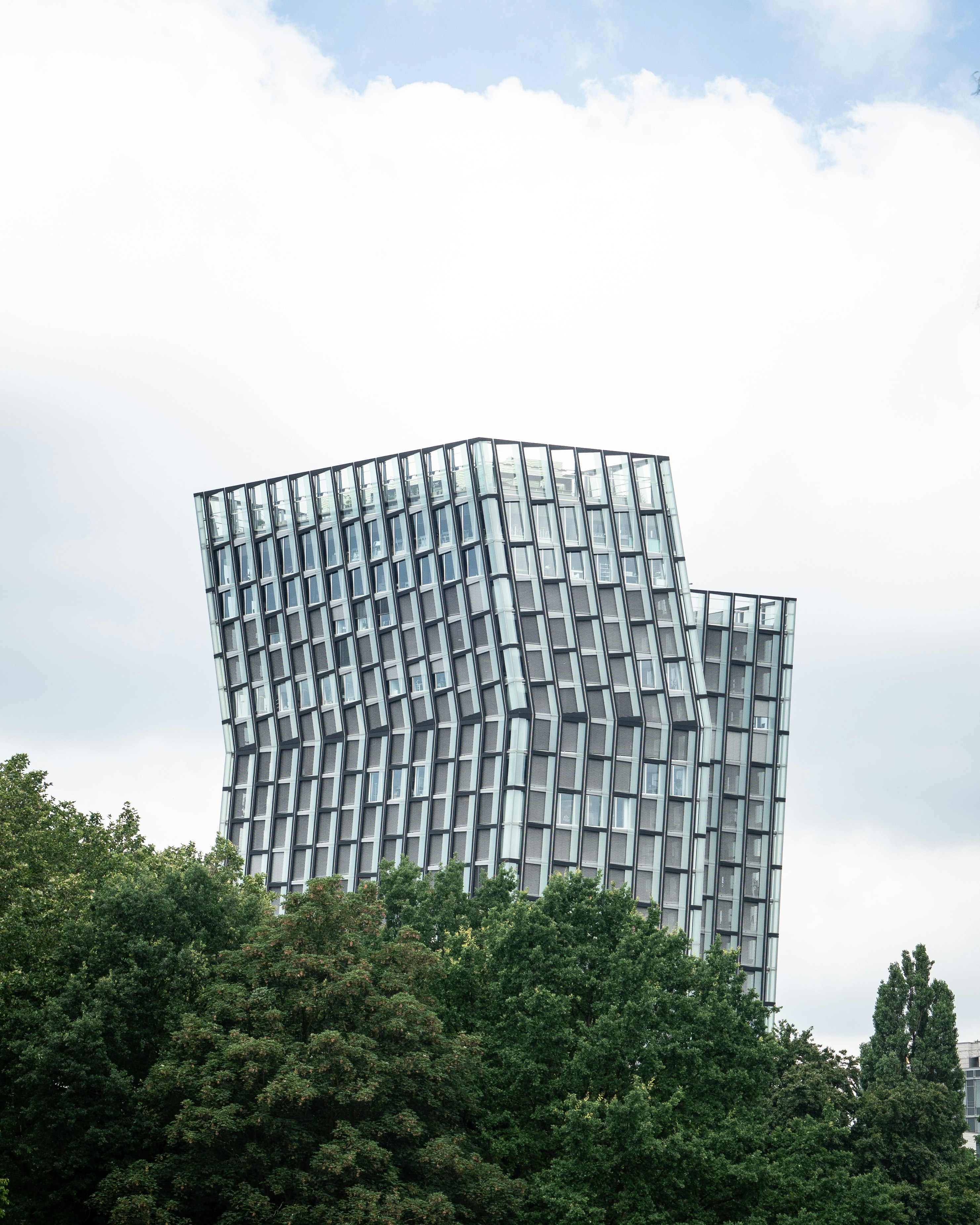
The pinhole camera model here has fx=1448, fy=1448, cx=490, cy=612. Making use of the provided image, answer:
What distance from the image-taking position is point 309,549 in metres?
93.6

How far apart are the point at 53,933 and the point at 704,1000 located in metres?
19.3

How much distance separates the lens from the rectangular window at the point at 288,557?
94125 millimetres

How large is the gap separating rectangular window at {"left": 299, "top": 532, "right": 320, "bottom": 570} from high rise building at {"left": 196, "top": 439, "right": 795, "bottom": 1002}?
137mm

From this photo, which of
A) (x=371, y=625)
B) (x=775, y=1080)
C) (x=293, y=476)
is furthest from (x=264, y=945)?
(x=293, y=476)

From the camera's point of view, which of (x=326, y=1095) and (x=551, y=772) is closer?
(x=326, y=1095)

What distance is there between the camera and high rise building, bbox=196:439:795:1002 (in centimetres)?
8375

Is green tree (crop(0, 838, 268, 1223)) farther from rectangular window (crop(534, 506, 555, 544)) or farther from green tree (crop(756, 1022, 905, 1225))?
rectangular window (crop(534, 506, 555, 544))

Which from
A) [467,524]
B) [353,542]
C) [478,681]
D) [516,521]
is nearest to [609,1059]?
[478,681]

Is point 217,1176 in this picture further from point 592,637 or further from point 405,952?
point 592,637

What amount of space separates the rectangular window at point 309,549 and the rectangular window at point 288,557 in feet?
2.16

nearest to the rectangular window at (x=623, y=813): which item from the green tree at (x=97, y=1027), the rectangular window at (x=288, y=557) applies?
the rectangular window at (x=288, y=557)

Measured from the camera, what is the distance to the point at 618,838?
8394 centimetres

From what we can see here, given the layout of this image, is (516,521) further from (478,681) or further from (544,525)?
(478,681)

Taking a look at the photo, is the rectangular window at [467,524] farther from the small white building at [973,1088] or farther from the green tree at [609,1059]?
the small white building at [973,1088]
